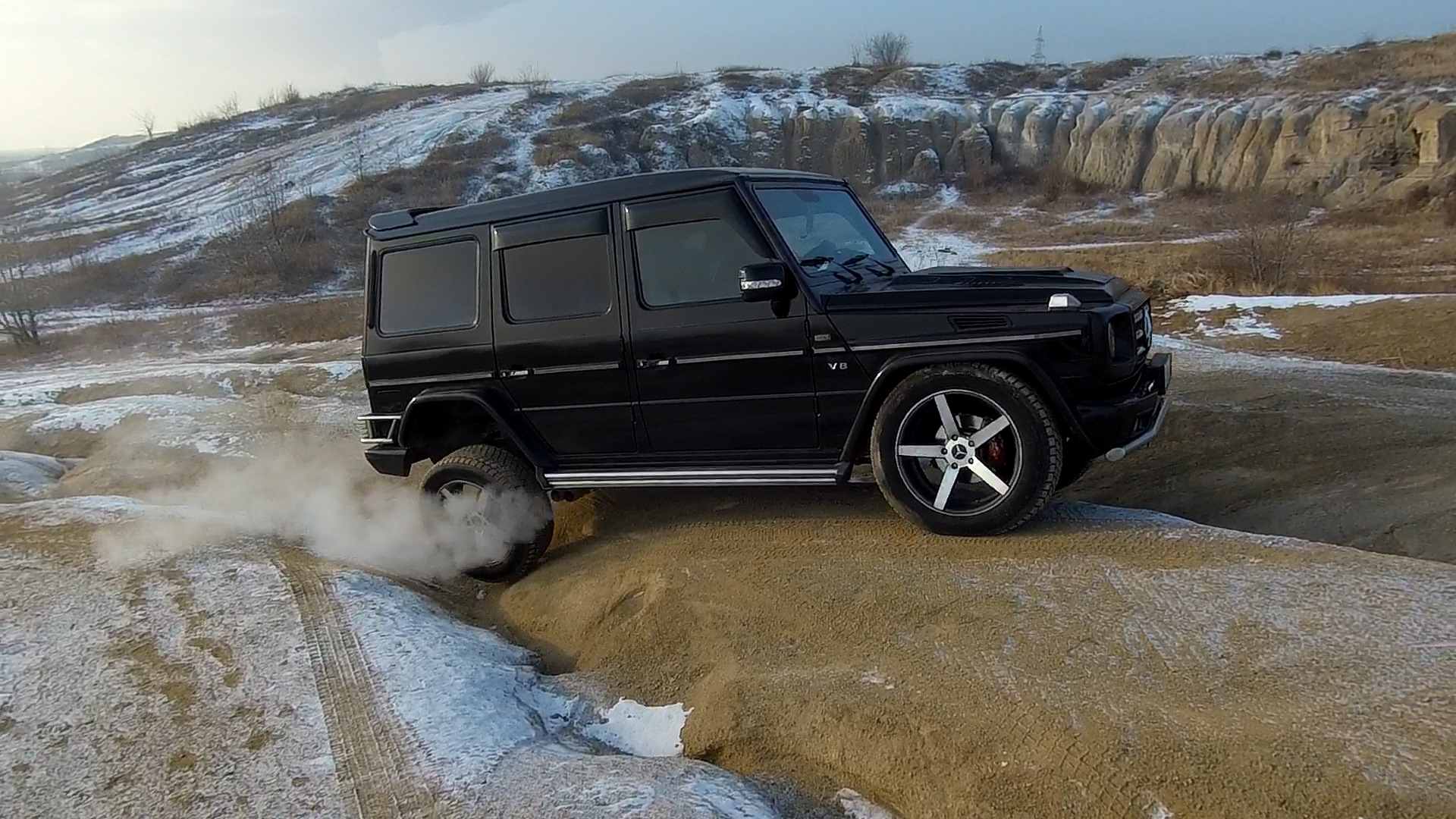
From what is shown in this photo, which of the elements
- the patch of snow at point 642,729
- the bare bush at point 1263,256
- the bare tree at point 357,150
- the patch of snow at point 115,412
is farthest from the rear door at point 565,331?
the bare tree at point 357,150

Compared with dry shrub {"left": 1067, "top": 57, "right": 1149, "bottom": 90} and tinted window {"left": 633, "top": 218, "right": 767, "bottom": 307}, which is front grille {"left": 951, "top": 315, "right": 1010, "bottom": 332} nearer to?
tinted window {"left": 633, "top": 218, "right": 767, "bottom": 307}

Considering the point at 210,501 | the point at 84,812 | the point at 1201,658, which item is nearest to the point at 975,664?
the point at 1201,658

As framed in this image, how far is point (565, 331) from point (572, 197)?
809mm

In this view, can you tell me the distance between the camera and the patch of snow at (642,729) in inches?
158

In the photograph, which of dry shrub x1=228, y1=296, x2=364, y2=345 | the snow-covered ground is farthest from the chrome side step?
dry shrub x1=228, y1=296, x2=364, y2=345

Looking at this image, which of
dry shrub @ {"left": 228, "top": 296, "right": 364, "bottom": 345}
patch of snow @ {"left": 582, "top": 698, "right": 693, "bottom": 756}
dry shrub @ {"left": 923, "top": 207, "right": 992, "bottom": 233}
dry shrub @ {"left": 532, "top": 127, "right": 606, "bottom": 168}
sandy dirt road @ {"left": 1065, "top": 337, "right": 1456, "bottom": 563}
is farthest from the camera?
A: dry shrub @ {"left": 532, "top": 127, "right": 606, "bottom": 168}

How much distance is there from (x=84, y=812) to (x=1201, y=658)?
4.47m

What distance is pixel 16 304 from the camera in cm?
2330

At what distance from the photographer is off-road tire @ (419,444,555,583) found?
19.2 feet

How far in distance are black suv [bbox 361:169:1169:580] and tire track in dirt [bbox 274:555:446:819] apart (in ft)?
3.61

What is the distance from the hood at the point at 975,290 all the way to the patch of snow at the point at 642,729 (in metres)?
2.24

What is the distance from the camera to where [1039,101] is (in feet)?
145

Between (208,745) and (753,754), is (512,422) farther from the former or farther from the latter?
(753,754)

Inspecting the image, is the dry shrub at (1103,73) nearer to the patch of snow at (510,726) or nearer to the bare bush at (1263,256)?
the bare bush at (1263,256)
